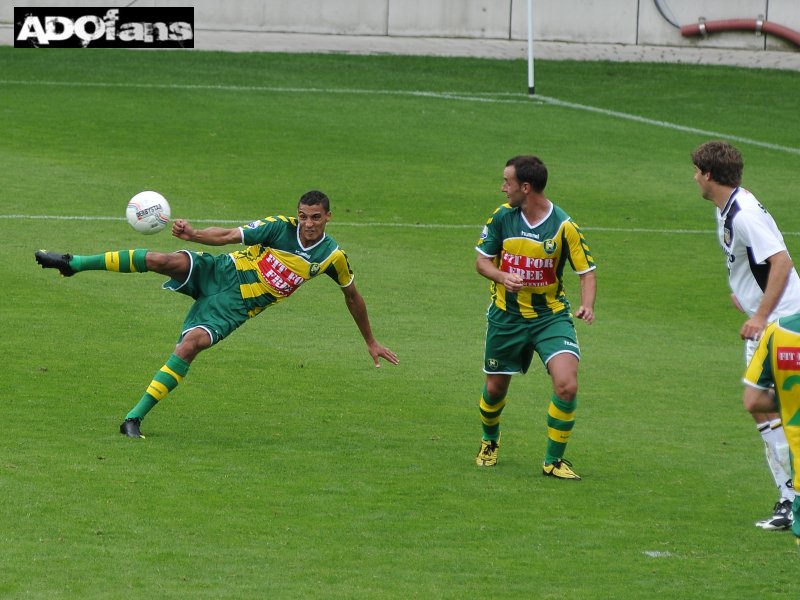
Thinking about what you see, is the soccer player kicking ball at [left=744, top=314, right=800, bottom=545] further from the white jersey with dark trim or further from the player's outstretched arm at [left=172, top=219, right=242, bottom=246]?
the player's outstretched arm at [left=172, top=219, right=242, bottom=246]

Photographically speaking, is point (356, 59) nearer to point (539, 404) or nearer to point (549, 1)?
point (549, 1)

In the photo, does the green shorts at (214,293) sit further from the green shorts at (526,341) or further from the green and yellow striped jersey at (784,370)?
the green and yellow striped jersey at (784,370)

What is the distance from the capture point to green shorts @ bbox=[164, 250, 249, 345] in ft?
33.6

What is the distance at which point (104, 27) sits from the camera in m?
33.8

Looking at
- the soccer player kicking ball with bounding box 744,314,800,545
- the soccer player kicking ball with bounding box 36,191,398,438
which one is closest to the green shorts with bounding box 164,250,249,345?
the soccer player kicking ball with bounding box 36,191,398,438

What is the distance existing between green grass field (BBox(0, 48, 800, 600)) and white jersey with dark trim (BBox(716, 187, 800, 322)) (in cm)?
A: 137

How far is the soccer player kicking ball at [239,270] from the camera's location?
33.1 ft

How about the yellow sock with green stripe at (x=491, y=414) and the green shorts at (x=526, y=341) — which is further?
the yellow sock with green stripe at (x=491, y=414)

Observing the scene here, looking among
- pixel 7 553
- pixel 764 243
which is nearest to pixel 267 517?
pixel 7 553

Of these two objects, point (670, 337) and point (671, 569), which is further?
point (670, 337)

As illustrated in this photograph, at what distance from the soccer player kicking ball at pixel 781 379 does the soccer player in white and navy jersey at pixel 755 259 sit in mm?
1204

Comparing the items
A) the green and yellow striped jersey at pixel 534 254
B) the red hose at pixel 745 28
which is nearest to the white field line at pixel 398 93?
the red hose at pixel 745 28

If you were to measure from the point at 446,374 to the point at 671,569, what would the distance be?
16.6 feet

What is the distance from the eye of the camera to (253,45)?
3403 centimetres
